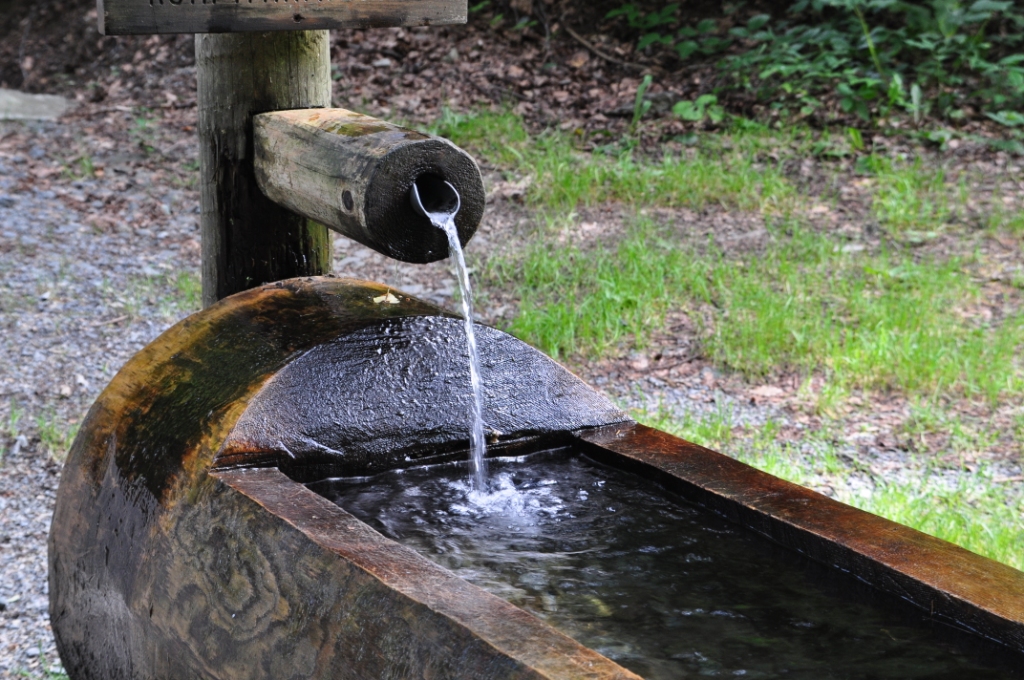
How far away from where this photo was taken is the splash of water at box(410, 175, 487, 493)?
7.70ft

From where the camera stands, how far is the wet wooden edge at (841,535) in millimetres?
1850

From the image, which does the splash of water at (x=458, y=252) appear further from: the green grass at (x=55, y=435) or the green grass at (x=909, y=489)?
the green grass at (x=55, y=435)

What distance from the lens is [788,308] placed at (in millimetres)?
5297

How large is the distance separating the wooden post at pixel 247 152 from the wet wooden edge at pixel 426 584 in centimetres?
92

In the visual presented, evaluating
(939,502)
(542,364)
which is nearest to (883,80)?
(939,502)

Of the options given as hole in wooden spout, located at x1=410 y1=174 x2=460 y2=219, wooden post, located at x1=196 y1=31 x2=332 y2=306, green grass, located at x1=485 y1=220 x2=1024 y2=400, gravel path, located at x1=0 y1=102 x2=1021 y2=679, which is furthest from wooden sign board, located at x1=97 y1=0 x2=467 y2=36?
green grass, located at x1=485 y1=220 x2=1024 y2=400

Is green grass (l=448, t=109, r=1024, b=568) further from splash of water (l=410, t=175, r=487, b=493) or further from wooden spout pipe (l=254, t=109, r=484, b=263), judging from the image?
wooden spout pipe (l=254, t=109, r=484, b=263)

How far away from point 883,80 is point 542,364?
622 centimetres

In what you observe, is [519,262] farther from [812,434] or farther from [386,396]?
[386,396]

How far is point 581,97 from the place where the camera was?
866 centimetres

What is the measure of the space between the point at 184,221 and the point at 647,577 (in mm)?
5415

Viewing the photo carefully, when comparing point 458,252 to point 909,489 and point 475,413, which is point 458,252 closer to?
point 475,413

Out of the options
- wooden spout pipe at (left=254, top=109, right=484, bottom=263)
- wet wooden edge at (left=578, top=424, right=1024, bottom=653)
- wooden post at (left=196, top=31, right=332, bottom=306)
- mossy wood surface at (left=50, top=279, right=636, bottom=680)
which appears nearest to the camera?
mossy wood surface at (left=50, top=279, right=636, bottom=680)

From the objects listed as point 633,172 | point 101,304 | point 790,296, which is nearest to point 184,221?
point 101,304
